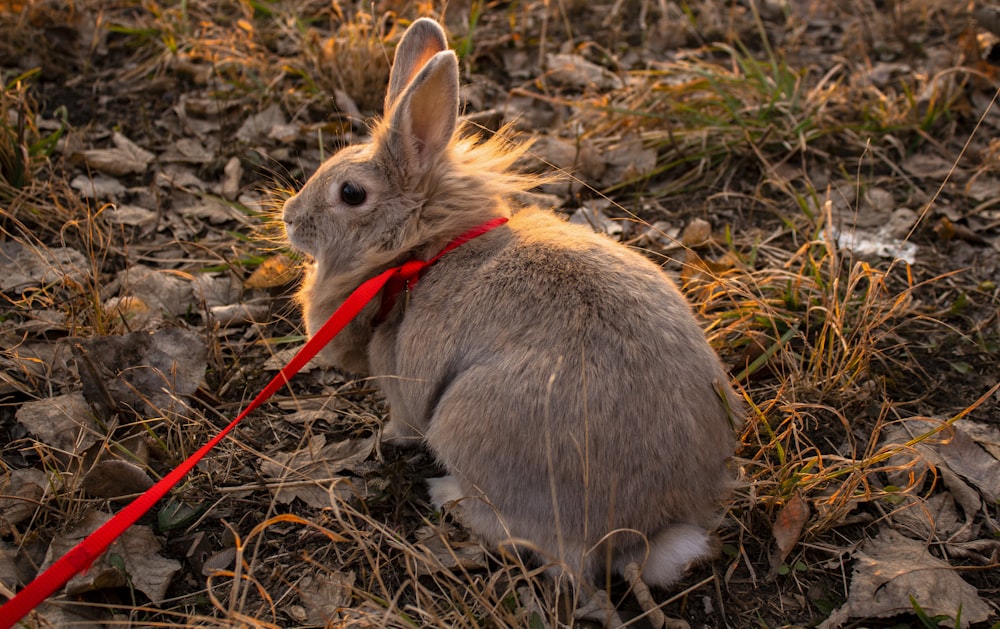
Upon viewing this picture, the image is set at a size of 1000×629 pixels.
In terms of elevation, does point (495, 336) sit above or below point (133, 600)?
above

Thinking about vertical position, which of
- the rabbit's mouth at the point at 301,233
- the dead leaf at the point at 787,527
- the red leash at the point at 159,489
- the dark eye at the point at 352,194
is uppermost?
the dark eye at the point at 352,194

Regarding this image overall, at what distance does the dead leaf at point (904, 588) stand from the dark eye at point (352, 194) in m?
2.14

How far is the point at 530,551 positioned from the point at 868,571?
3.71ft

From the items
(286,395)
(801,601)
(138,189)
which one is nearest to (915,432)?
(801,601)

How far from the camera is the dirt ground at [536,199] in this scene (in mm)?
2746

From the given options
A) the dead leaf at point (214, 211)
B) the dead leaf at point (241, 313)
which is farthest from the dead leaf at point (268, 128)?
the dead leaf at point (241, 313)

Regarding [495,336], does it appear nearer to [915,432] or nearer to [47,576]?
[47,576]

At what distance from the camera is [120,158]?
4.55 m

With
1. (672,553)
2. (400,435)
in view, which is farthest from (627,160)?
(672,553)

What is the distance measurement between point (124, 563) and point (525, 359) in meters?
1.50

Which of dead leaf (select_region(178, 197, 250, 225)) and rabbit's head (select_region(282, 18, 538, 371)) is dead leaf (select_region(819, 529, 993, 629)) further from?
dead leaf (select_region(178, 197, 250, 225))

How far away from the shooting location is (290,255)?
3.79m

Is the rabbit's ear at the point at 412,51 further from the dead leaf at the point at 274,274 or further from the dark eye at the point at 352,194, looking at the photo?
the dead leaf at the point at 274,274

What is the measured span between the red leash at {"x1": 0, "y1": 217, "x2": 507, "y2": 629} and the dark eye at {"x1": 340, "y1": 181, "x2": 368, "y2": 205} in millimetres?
297
